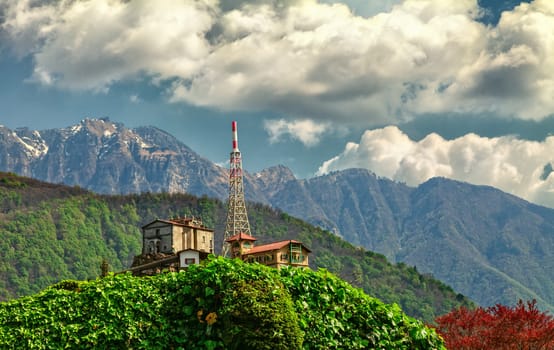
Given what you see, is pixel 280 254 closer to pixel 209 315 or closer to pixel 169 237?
pixel 169 237

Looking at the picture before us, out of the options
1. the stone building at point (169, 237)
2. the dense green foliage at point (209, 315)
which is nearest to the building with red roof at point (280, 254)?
the stone building at point (169, 237)

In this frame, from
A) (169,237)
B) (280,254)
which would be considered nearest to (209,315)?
(280,254)

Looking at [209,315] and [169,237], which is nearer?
[209,315]

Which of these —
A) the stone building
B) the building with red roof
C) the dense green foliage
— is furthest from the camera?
the stone building

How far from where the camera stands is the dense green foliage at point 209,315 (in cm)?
1677

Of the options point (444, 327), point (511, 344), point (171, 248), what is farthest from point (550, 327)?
point (171, 248)

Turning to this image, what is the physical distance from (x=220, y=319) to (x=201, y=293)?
1.01 metres

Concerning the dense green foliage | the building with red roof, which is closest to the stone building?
the building with red roof

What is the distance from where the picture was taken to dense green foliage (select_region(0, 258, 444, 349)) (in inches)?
660

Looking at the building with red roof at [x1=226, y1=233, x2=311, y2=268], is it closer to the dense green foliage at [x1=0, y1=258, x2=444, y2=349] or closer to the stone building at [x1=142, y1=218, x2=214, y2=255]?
the stone building at [x1=142, y1=218, x2=214, y2=255]

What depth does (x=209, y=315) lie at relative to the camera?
1728cm

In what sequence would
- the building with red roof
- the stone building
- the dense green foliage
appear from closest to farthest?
1. the dense green foliage
2. the building with red roof
3. the stone building

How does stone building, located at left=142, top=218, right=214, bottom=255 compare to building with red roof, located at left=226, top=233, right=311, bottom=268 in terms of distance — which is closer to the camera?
building with red roof, located at left=226, top=233, right=311, bottom=268

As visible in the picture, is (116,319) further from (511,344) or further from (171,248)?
(171,248)
